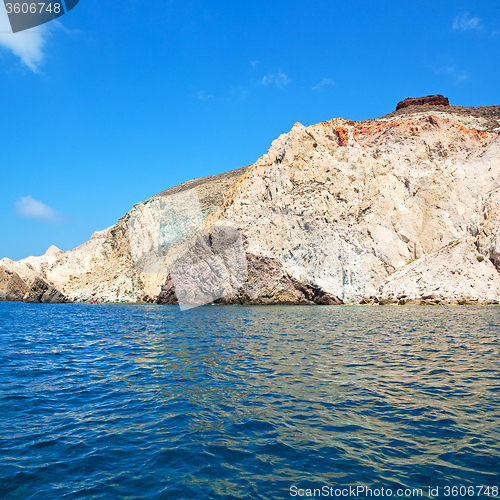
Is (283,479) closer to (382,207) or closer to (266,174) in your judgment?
(382,207)

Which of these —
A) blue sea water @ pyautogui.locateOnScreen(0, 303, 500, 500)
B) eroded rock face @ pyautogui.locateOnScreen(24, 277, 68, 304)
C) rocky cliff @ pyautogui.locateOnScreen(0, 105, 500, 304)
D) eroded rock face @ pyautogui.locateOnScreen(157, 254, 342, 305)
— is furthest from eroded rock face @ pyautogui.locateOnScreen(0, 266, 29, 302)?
blue sea water @ pyautogui.locateOnScreen(0, 303, 500, 500)

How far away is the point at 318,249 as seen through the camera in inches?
1683

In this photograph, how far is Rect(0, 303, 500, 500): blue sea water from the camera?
17.3 ft

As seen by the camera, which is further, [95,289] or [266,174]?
[95,289]

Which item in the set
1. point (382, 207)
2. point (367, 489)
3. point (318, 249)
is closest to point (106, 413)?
point (367, 489)

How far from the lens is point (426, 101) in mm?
81688

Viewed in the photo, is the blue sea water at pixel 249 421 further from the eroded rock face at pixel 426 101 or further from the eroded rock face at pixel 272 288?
the eroded rock face at pixel 426 101

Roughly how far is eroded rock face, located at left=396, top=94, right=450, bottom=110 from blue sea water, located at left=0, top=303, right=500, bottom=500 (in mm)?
78525

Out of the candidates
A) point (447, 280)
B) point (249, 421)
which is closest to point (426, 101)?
point (447, 280)

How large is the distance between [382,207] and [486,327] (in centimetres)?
2695

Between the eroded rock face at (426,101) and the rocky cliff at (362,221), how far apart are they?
25493 mm

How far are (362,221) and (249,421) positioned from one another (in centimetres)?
3919

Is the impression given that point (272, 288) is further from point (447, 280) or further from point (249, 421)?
point (249, 421)

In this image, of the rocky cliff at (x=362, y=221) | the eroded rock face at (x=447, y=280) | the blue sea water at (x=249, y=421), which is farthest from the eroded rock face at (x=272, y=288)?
the blue sea water at (x=249, y=421)
